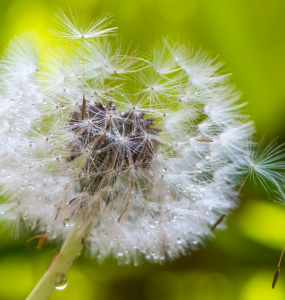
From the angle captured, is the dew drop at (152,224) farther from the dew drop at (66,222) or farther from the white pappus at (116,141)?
the dew drop at (66,222)

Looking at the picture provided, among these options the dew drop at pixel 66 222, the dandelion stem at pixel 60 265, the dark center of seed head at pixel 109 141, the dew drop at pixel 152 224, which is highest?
the dark center of seed head at pixel 109 141

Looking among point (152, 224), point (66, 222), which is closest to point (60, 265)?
point (66, 222)

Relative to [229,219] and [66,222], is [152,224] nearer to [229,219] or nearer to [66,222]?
[66,222]

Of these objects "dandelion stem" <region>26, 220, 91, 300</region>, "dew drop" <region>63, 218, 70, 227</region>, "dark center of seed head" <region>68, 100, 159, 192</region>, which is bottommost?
"dandelion stem" <region>26, 220, 91, 300</region>

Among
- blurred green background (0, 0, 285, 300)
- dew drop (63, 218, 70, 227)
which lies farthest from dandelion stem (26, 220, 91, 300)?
blurred green background (0, 0, 285, 300)

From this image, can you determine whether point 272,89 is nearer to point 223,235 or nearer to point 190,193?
point 223,235

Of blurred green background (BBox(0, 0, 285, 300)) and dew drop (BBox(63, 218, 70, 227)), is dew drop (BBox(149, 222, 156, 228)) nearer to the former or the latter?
dew drop (BBox(63, 218, 70, 227))

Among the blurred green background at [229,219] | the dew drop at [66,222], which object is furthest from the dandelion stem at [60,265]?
the blurred green background at [229,219]
